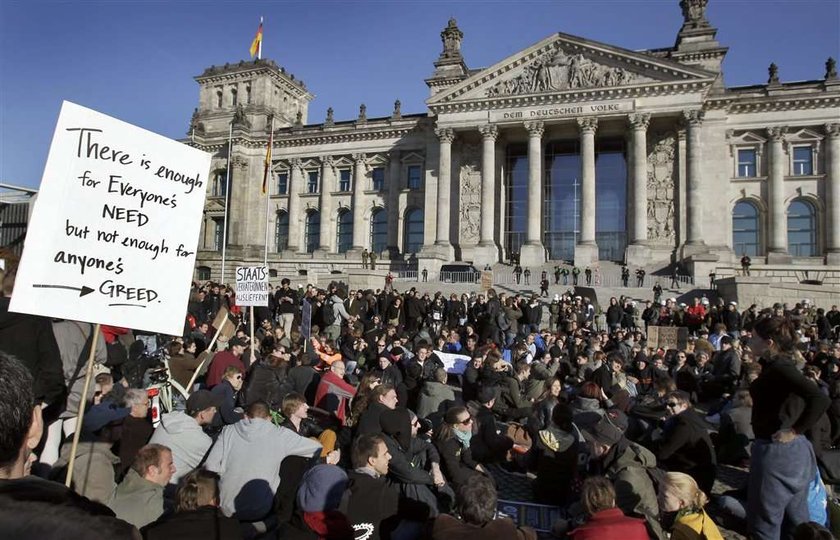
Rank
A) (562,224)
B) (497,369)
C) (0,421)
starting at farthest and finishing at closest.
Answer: (562,224) < (497,369) < (0,421)

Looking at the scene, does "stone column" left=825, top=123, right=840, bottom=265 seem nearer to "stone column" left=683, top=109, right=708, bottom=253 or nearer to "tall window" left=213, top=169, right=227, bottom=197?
"stone column" left=683, top=109, right=708, bottom=253

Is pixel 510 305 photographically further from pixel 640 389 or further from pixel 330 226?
pixel 330 226

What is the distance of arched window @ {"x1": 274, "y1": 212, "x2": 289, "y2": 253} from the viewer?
5022 cm

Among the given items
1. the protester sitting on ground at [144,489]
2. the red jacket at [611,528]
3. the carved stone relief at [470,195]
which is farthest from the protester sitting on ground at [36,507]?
the carved stone relief at [470,195]

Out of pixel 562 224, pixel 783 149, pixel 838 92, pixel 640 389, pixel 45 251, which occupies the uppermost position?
pixel 838 92

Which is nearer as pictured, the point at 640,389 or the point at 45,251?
the point at 45,251

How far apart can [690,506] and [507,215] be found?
127ft

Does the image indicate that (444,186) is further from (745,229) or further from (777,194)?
(777,194)

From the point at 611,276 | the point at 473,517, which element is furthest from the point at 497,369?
the point at 611,276

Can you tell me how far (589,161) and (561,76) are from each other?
622cm

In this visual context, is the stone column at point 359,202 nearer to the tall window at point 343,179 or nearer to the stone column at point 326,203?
the tall window at point 343,179

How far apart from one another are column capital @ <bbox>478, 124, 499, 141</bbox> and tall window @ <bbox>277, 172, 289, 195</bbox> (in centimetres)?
1970

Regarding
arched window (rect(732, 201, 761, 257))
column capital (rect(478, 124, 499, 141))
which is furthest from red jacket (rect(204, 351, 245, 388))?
arched window (rect(732, 201, 761, 257))

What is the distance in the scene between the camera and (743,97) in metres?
36.8
